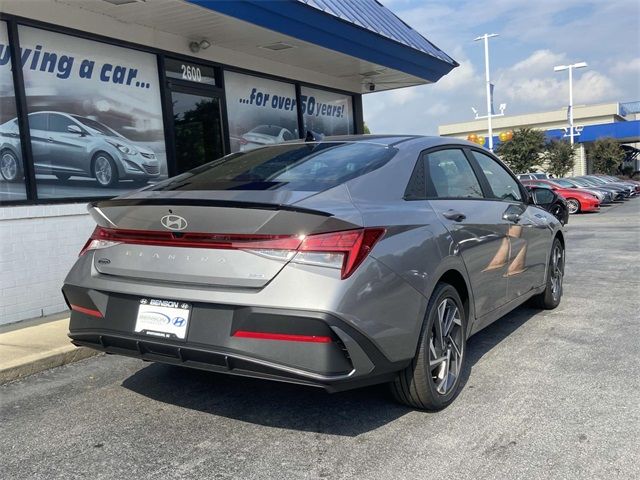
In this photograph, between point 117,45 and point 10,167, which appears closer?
point 10,167

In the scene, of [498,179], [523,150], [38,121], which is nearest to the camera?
[498,179]

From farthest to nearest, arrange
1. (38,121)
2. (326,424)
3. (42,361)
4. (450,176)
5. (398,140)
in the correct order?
(38,121) < (42,361) < (450,176) < (398,140) < (326,424)

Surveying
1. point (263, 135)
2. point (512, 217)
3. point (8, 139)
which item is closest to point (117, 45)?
point (8, 139)

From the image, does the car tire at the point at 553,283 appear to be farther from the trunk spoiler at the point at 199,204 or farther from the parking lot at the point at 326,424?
the trunk spoiler at the point at 199,204

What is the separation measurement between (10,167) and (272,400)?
159 inches

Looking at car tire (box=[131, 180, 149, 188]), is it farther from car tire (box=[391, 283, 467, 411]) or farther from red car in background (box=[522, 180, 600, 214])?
red car in background (box=[522, 180, 600, 214])

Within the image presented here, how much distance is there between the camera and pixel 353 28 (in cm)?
845

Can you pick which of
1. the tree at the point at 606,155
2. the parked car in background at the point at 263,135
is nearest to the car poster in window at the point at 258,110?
the parked car in background at the point at 263,135

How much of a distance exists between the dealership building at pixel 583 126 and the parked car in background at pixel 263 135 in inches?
1551

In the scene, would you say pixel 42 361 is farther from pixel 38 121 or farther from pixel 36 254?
pixel 38 121

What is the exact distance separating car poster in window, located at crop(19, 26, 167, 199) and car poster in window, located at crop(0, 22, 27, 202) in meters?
0.18

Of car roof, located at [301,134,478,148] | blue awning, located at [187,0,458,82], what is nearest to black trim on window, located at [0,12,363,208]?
blue awning, located at [187,0,458,82]

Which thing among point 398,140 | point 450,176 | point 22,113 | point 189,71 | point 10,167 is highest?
point 189,71

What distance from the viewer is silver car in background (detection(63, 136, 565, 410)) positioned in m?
2.81
